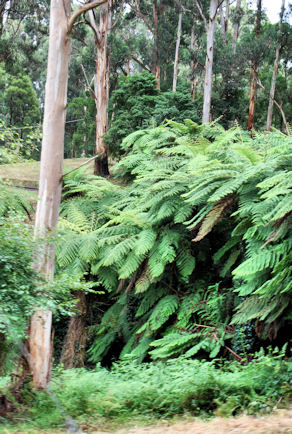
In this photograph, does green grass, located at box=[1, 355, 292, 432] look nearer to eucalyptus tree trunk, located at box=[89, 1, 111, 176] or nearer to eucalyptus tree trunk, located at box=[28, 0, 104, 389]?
eucalyptus tree trunk, located at box=[28, 0, 104, 389]

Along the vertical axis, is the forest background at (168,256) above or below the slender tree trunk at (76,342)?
above

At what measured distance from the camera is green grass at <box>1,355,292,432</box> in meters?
3.88

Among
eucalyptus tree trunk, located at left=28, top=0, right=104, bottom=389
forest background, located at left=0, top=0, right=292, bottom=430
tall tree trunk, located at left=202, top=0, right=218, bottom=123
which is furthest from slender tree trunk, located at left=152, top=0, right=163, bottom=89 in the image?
eucalyptus tree trunk, located at left=28, top=0, right=104, bottom=389

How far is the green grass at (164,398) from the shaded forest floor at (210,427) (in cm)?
13

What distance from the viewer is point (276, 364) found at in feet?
13.8

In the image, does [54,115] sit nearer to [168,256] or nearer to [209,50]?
[168,256]

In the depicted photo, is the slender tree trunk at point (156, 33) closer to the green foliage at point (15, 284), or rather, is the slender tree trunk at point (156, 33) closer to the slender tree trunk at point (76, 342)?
the slender tree trunk at point (76, 342)

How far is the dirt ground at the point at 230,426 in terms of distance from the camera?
3.13 metres

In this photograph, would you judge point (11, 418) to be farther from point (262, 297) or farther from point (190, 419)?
point (262, 297)

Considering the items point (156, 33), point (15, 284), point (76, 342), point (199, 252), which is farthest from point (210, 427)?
point (156, 33)

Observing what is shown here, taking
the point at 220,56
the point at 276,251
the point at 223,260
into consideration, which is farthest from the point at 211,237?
the point at 220,56

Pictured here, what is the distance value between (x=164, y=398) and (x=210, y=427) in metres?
0.83

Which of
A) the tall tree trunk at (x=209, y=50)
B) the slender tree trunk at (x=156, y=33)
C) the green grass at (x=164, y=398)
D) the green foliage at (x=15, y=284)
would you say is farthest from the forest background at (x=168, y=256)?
the slender tree trunk at (x=156, y=33)

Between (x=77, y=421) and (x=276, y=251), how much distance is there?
109 inches
